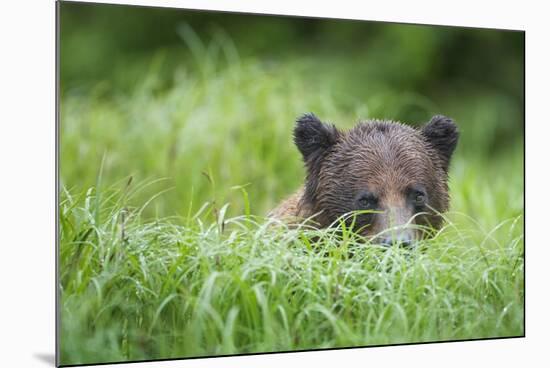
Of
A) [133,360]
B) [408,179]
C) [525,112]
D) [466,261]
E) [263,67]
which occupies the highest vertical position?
[263,67]

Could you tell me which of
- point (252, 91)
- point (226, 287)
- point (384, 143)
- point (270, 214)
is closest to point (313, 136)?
point (384, 143)

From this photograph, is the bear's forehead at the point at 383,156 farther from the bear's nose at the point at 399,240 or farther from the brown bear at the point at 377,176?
the bear's nose at the point at 399,240

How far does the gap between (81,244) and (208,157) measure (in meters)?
3.22

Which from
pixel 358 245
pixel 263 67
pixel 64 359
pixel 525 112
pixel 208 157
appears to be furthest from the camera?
pixel 263 67

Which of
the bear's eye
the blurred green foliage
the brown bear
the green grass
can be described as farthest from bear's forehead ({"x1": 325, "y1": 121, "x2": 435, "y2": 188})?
the blurred green foliage

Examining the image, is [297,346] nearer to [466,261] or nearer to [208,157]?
[466,261]

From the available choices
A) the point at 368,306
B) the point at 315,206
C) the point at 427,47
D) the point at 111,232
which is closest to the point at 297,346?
the point at 368,306

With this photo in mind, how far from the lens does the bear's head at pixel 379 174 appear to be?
729 centimetres

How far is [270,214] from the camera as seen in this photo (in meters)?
8.30

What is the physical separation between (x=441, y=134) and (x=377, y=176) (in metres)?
0.77

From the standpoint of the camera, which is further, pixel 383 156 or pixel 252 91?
pixel 252 91

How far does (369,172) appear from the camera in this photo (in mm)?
7426

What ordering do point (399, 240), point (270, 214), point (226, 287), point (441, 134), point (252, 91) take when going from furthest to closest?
point (252, 91) < point (270, 214) < point (441, 134) < point (399, 240) < point (226, 287)

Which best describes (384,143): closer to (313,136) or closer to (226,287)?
(313,136)
